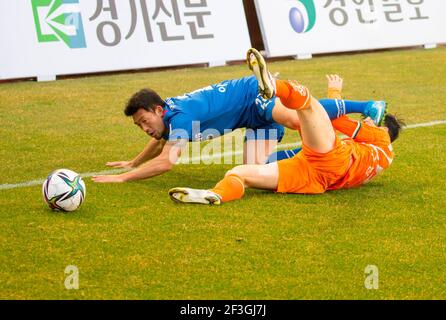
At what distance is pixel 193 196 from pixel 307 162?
0.93 m

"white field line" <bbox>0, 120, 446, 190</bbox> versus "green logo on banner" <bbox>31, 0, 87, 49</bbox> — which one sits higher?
"green logo on banner" <bbox>31, 0, 87, 49</bbox>

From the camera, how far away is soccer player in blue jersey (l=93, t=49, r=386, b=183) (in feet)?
21.7

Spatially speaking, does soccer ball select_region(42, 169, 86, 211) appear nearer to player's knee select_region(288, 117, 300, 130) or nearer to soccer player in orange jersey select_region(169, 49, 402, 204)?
soccer player in orange jersey select_region(169, 49, 402, 204)

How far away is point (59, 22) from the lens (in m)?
13.0

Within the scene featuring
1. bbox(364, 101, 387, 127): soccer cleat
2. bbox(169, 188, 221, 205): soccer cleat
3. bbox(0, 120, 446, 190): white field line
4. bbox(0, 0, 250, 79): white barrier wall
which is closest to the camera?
bbox(169, 188, 221, 205): soccer cleat

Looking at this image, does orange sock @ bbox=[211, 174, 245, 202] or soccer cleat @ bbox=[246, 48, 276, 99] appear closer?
soccer cleat @ bbox=[246, 48, 276, 99]

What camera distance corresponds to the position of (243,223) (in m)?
5.88

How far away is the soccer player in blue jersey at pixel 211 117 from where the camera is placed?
21.7ft

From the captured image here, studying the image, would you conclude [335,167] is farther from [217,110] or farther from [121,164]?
[121,164]

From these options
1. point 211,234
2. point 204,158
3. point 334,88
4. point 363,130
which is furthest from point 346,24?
point 211,234

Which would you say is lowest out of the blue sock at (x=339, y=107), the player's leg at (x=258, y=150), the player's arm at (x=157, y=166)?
the player's arm at (x=157, y=166)

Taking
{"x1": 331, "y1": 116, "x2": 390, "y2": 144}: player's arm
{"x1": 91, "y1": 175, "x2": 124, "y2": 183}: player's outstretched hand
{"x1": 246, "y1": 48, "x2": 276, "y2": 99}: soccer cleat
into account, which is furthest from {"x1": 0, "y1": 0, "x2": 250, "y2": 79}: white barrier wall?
{"x1": 246, "y1": 48, "x2": 276, "y2": 99}: soccer cleat

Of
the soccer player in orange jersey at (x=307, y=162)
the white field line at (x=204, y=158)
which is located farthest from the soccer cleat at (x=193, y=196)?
the white field line at (x=204, y=158)

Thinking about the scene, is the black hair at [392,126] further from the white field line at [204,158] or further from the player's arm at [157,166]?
the player's arm at [157,166]
